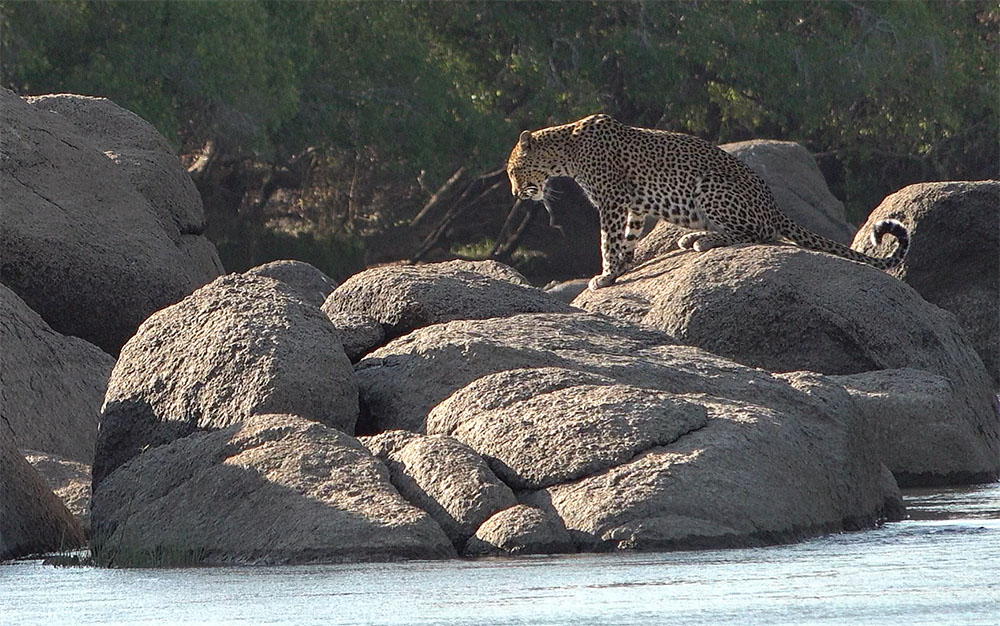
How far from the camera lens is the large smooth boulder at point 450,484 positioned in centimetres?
877

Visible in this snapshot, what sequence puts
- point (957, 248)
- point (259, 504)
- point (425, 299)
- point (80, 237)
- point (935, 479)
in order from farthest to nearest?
point (957, 248) → point (80, 237) → point (935, 479) → point (425, 299) → point (259, 504)

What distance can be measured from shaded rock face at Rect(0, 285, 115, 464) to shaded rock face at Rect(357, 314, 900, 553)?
224cm

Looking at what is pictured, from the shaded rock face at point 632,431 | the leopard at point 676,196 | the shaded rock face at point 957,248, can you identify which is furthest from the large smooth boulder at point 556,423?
the shaded rock face at point 957,248

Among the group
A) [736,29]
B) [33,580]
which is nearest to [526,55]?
[736,29]

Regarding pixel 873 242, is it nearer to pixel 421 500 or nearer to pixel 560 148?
pixel 560 148

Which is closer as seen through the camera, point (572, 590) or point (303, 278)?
point (572, 590)

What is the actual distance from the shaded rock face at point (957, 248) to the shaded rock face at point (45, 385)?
7.86m

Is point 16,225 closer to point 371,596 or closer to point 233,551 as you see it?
point 233,551

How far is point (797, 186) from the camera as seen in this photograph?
24.8 meters

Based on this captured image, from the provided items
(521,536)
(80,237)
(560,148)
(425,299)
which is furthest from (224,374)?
(560,148)

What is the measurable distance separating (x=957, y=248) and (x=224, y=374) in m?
10.5

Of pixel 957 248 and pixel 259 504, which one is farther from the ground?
pixel 957 248

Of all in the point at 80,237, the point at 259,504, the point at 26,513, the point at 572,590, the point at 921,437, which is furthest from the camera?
the point at 80,237

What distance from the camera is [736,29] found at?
109ft
